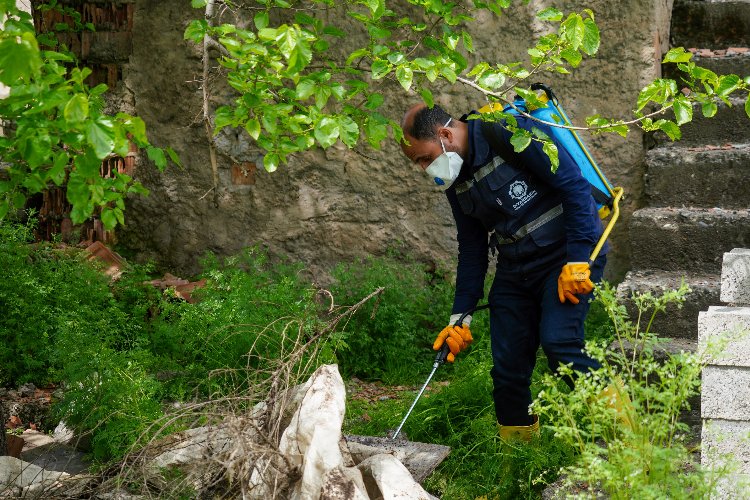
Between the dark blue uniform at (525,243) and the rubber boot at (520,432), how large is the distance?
3 cm

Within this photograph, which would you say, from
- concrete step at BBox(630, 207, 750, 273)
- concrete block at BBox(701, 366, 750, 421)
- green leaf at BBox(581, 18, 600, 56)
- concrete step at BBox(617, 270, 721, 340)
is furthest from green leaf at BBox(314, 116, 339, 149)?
concrete step at BBox(630, 207, 750, 273)

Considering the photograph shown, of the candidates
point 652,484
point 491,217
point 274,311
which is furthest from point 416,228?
point 652,484

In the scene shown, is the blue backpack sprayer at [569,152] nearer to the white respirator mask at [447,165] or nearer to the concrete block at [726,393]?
the white respirator mask at [447,165]

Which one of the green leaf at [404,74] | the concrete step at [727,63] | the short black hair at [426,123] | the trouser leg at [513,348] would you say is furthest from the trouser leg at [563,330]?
the concrete step at [727,63]

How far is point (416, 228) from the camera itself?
621cm

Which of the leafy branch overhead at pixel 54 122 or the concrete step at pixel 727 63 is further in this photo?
the concrete step at pixel 727 63

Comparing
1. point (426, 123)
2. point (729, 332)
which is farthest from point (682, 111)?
point (426, 123)

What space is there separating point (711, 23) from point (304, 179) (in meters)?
3.14

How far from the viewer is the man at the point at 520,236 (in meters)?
3.86

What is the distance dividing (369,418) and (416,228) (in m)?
1.72

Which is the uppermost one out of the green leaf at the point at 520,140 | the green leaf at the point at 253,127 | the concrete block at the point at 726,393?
the green leaf at the point at 253,127

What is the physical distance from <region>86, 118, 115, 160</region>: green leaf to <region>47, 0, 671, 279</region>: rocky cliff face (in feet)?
12.5

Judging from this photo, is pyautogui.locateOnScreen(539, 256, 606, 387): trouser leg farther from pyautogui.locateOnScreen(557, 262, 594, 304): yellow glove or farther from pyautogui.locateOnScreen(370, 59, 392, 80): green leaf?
pyautogui.locateOnScreen(370, 59, 392, 80): green leaf

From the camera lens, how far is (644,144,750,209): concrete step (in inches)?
217
